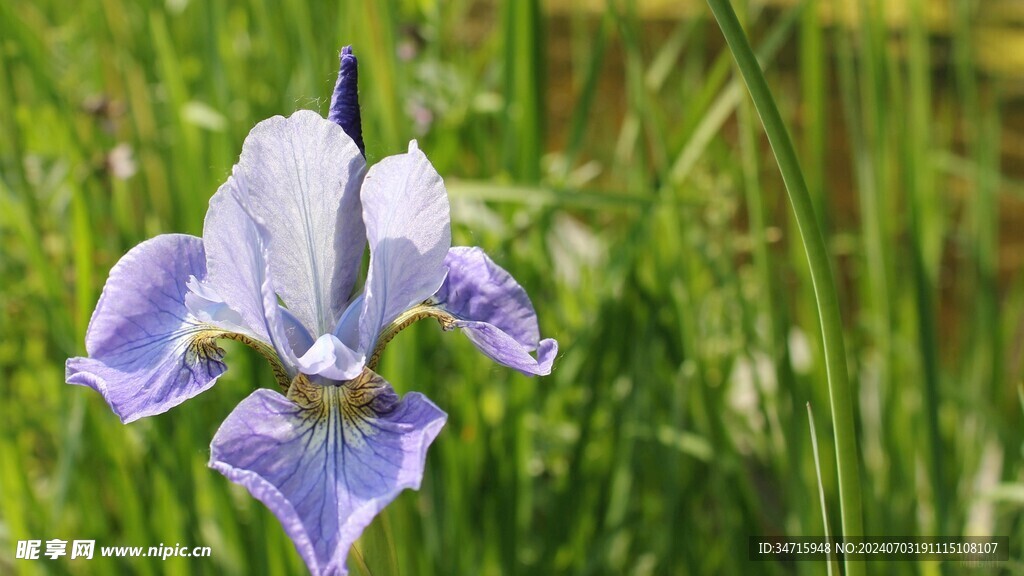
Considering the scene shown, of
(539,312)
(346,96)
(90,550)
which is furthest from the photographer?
(539,312)

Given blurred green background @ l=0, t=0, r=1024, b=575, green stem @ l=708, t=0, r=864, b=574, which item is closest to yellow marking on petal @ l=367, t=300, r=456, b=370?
green stem @ l=708, t=0, r=864, b=574

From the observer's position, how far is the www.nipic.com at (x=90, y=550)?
100 cm

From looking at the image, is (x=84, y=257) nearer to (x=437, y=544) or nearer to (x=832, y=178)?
(x=437, y=544)

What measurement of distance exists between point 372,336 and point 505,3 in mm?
690

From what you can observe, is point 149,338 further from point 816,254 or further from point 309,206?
point 816,254

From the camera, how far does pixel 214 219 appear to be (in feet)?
1.70

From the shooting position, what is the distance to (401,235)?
534mm

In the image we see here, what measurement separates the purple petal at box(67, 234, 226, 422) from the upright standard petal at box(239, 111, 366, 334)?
57 mm

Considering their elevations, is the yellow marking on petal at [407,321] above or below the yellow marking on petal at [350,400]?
above

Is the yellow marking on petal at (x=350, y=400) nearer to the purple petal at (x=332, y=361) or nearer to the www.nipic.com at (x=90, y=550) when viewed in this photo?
the purple petal at (x=332, y=361)

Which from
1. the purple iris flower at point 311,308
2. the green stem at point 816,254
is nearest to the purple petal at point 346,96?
the purple iris flower at point 311,308

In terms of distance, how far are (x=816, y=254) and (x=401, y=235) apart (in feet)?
0.72

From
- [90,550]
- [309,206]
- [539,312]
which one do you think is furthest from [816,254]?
[90,550]

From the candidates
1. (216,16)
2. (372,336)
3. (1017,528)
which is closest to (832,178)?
Result: (1017,528)
